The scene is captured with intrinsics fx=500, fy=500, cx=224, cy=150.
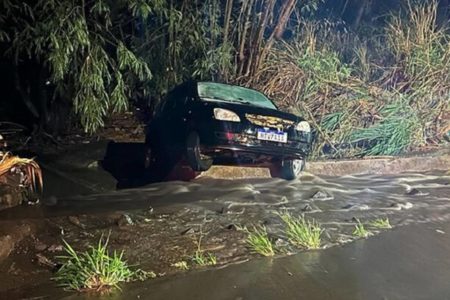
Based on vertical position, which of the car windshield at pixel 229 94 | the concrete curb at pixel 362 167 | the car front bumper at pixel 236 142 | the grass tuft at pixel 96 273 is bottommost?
the concrete curb at pixel 362 167

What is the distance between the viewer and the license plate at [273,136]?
264 inches

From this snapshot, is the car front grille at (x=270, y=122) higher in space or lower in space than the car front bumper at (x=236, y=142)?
higher

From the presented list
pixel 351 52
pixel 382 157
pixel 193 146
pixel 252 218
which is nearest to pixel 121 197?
pixel 193 146

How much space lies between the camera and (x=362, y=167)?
8.85 metres

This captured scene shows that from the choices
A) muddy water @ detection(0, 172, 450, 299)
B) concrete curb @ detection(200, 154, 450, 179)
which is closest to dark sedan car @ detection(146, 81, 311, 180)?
concrete curb @ detection(200, 154, 450, 179)

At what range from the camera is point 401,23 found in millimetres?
10844

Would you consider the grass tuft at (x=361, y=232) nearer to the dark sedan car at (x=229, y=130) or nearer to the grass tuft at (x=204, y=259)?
the grass tuft at (x=204, y=259)

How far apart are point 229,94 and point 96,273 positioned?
4351mm

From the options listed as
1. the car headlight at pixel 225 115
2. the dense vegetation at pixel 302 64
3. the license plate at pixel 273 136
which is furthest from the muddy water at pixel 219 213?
the dense vegetation at pixel 302 64

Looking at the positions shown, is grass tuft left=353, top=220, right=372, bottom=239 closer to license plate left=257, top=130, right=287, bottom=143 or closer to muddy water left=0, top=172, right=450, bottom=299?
muddy water left=0, top=172, right=450, bottom=299

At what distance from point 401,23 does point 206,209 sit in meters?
7.39

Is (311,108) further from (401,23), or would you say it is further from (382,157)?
(401,23)

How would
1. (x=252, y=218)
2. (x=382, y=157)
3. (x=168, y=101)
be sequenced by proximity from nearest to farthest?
(x=252, y=218) < (x=168, y=101) < (x=382, y=157)

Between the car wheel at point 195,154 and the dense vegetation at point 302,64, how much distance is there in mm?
2195
